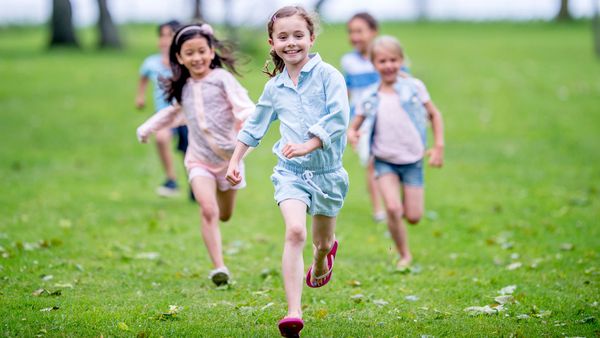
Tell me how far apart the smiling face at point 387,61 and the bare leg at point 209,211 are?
1939 millimetres

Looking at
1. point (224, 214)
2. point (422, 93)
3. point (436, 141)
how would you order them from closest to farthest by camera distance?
1. point (224, 214)
2. point (436, 141)
3. point (422, 93)

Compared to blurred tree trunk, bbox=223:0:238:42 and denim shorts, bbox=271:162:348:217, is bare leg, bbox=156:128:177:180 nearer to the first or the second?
denim shorts, bbox=271:162:348:217

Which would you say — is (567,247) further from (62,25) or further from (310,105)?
(62,25)

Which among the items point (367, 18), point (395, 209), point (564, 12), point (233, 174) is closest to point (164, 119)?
point (233, 174)

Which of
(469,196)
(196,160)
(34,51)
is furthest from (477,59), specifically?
(196,160)

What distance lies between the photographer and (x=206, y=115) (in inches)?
279

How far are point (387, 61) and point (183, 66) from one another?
1840 millimetres

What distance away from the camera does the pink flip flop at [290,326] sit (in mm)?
5121

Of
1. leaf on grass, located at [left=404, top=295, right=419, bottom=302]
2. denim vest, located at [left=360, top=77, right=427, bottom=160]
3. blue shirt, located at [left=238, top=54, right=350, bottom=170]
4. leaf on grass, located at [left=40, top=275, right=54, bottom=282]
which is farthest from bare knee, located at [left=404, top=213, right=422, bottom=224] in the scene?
leaf on grass, located at [left=40, top=275, right=54, bottom=282]

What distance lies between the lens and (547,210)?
35.4ft

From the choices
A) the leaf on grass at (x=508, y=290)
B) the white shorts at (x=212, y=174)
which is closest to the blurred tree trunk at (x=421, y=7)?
the white shorts at (x=212, y=174)

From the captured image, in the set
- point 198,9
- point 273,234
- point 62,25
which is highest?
point 273,234

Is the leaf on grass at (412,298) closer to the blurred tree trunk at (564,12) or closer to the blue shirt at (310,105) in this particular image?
the blue shirt at (310,105)

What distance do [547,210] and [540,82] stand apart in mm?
13333
